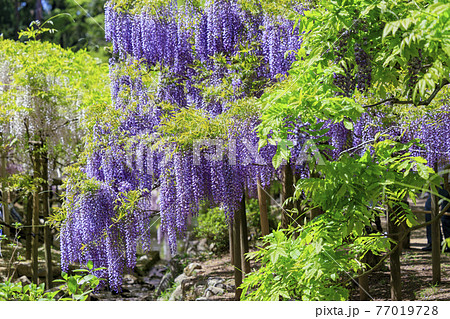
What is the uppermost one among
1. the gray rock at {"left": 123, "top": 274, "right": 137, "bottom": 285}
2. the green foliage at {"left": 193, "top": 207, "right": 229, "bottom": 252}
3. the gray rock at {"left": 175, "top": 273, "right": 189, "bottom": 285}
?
the green foliage at {"left": 193, "top": 207, "right": 229, "bottom": 252}

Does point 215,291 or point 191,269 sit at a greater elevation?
point 215,291

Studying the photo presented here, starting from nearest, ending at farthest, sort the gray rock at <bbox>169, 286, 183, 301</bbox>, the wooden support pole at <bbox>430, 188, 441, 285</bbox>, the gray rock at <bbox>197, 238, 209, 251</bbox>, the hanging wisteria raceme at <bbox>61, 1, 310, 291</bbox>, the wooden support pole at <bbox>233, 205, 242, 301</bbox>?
the hanging wisteria raceme at <bbox>61, 1, 310, 291</bbox> → the wooden support pole at <bbox>430, 188, 441, 285</bbox> → the wooden support pole at <bbox>233, 205, 242, 301</bbox> → the gray rock at <bbox>169, 286, 183, 301</bbox> → the gray rock at <bbox>197, 238, 209, 251</bbox>

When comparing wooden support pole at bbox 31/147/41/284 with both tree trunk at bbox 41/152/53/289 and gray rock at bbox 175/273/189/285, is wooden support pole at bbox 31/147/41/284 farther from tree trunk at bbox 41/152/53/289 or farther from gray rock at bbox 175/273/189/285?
gray rock at bbox 175/273/189/285

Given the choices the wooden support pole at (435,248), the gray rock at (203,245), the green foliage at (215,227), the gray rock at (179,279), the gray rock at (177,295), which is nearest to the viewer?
the wooden support pole at (435,248)

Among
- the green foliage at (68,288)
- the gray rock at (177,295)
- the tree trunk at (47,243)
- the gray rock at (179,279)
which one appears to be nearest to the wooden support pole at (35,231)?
the tree trunk at (47,243)

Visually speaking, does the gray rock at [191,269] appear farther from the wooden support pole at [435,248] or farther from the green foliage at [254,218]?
the wooden support pole at [435,248]

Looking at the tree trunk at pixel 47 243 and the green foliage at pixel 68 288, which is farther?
the tree trunk at pixel 47 243

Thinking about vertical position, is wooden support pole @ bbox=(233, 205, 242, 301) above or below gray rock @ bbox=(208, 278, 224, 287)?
above

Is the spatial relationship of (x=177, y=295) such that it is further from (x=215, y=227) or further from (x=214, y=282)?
(x=215, y=227)

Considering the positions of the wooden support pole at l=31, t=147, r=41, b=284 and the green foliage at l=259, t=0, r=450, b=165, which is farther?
the wooden support pole at l=31, t=147, r=41, b=284

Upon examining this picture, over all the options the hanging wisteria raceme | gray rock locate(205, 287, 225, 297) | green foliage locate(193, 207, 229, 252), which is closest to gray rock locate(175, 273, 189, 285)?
green foliage locate(193, 207, 229, 252)

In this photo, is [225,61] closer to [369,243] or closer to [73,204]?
[73,204]

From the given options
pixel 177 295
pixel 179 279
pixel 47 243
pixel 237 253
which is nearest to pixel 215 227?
pixel 179 279
